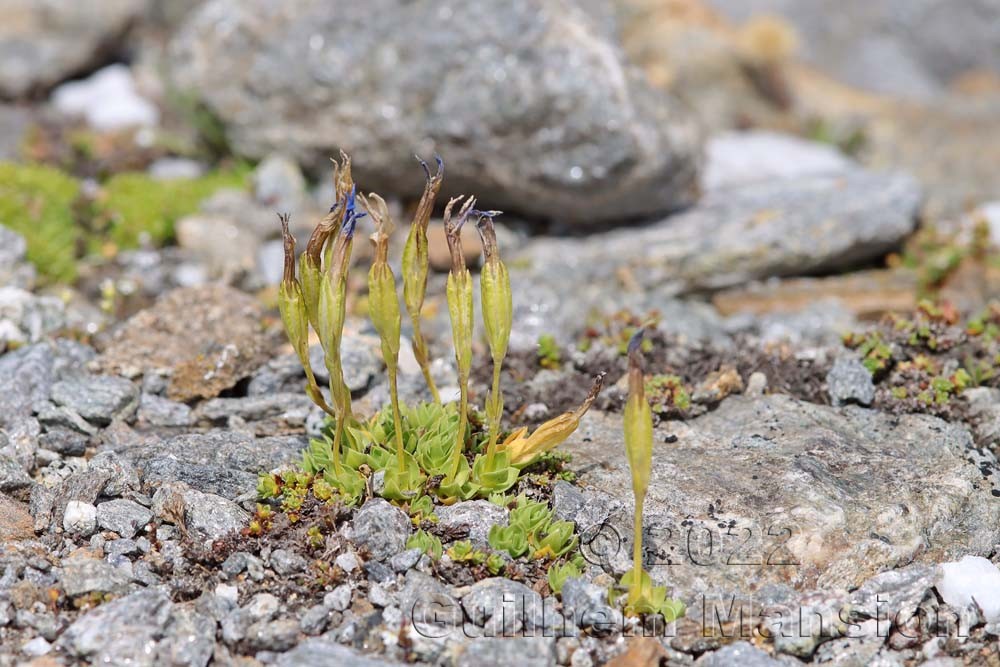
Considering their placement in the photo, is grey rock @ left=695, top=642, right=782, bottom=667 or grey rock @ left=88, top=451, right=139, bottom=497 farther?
grey rock @ left=88, top=451, right=139, bottom=497

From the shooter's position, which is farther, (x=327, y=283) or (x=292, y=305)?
(x=292, y=305)

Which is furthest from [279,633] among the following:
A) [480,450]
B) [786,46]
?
[786,46]

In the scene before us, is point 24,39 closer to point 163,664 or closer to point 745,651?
point 163,664

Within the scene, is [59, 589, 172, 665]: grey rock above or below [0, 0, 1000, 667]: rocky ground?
below

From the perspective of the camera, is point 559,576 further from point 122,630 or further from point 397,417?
point 122,630

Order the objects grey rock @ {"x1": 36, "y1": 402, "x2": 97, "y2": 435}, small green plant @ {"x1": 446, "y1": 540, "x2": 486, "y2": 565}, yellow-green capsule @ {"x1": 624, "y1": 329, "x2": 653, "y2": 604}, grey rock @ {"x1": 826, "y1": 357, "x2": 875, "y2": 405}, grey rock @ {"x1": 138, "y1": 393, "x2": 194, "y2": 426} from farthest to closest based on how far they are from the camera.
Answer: grey rock @ {"x1": 826, "y1": 357, "x2": 875, "y2": 405} → grey rock @ {"x1": 138, "y1": 393, "x2": 194, "y2": 426} → grey rock @ {"x1": 36, "y1": 402, "x2": 97, "y2": 435} → small green plant @ {"x1": 446, "y1": 540, "x2": 486, "y2": 565} → yellow-green capsule @ {"x1": 624, "y1": 329, "x2": 653, "y2": 604}

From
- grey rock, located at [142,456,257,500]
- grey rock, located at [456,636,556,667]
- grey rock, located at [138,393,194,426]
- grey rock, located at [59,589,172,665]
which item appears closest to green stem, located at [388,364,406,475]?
grey rock, located at [142,456,257,500]

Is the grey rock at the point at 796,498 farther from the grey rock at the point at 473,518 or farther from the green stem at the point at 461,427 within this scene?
the green stem at the point at 461,427

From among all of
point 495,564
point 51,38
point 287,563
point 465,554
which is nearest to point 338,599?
point 287,563

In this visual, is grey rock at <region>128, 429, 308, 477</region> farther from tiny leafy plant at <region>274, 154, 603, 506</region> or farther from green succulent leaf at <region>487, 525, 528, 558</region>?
green succulent leaf at <region>487, 525, 528, 558</region>
